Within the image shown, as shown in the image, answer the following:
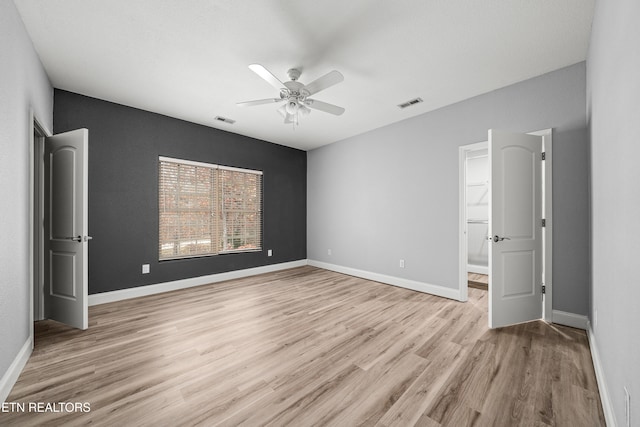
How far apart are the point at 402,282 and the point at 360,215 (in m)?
1.48

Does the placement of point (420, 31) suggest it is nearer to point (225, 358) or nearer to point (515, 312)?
point (515, 312)

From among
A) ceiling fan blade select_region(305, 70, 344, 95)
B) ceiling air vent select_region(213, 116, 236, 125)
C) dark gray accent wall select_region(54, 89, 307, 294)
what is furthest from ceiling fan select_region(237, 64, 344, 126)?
dark gray accent wall select_region(54, 89, 307, 294)

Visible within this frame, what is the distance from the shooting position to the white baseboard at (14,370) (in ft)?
5.37

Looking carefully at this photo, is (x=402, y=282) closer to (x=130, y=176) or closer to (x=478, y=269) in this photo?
(x=478, y=269)

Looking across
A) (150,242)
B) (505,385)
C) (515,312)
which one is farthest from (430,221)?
(150,242)

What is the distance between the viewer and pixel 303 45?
7.93ft

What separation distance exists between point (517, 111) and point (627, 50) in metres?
2.16

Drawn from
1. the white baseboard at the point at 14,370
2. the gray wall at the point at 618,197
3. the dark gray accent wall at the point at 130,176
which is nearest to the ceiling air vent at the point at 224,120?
the dark gray accent wall at the point at 130,176

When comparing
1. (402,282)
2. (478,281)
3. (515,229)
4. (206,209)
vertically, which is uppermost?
(206,209)

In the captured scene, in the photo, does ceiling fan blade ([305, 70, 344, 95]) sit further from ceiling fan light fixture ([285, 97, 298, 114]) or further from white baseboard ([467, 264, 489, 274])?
white baseboard ([467, 264, 489, 274])

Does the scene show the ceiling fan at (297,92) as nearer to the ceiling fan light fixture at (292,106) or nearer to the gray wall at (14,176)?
the ceiling fan light fixture at (292,106)

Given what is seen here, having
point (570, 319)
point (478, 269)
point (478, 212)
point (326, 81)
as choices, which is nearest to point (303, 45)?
point (326, 81)

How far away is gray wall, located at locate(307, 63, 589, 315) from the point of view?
2.70 meters

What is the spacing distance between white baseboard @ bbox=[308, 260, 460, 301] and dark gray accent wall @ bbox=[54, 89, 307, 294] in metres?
2.01
